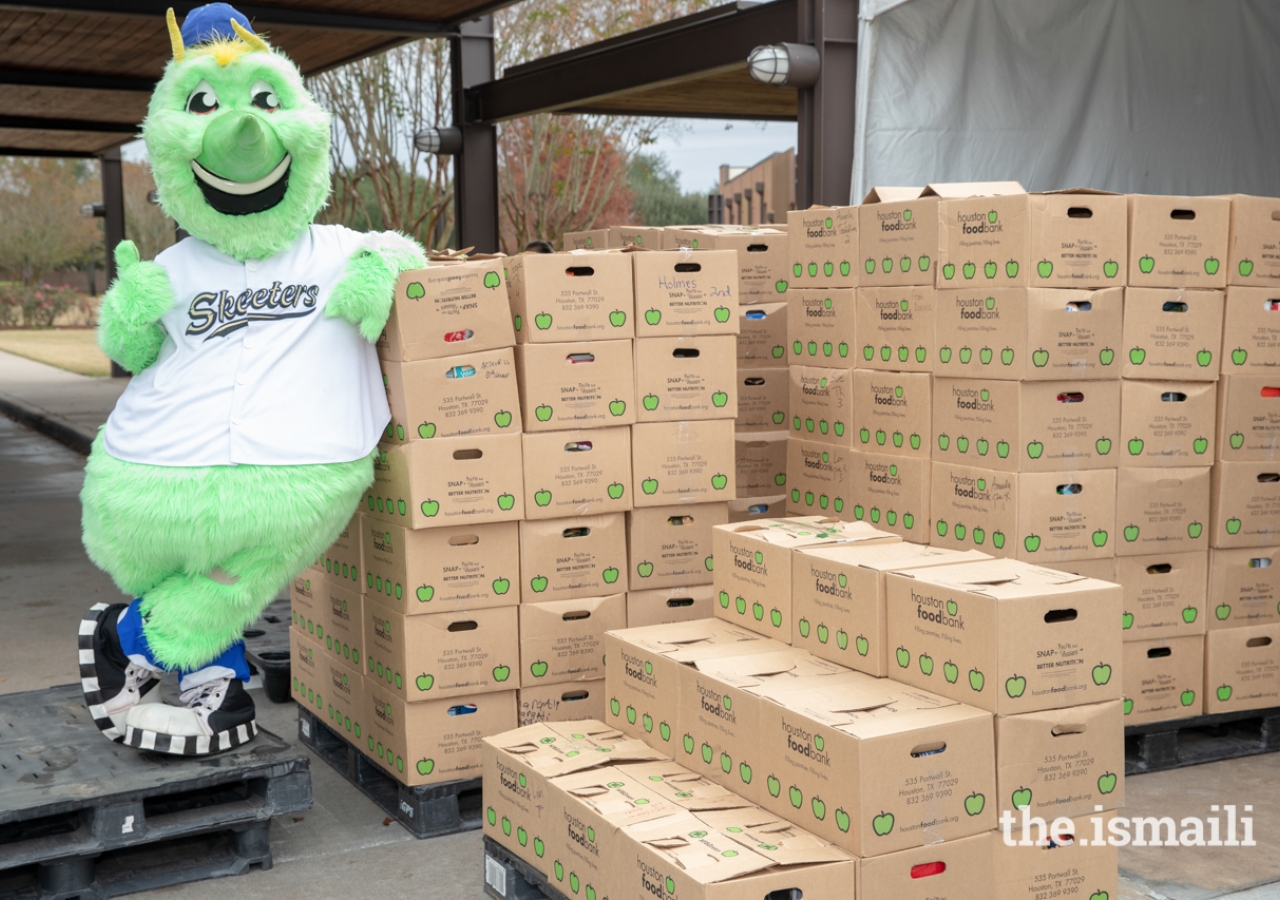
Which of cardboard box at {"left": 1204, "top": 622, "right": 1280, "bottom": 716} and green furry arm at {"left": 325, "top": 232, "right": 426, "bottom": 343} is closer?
green furry arm at {"left": 325, "top": 232, "right": 426, "bottom": 343}

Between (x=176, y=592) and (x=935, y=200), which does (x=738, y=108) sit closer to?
(x=935, y=200)

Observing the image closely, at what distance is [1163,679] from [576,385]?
91.0 inches

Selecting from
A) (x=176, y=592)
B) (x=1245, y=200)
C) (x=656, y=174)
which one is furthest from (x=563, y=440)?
(x=656, y=174)

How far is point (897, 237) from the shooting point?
457 centimetres

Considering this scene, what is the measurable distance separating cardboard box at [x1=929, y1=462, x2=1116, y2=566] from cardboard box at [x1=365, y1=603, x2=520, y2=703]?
1.59 metres

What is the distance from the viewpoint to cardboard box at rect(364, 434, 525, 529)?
3.89 m

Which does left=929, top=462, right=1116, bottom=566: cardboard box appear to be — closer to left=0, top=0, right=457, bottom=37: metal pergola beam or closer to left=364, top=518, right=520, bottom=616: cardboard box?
left=364, top=518, right=520, bottom=616: cardboard box

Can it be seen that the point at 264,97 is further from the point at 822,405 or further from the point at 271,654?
the point at 271,654

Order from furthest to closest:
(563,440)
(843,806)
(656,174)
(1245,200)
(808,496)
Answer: (656,174), (808,496), (1245,200), (563,440), (843,806)

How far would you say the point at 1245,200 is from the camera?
14.4 feet

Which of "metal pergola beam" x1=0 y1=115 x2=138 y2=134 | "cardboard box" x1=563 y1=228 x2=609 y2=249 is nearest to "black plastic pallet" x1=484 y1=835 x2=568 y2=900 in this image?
"cardboard box" x1=563 y1=228 x2=609 y2=249

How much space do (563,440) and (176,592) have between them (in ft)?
4.21

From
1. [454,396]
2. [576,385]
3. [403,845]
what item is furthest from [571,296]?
[403,845]

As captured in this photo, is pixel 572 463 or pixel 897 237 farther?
pixel 897 237
